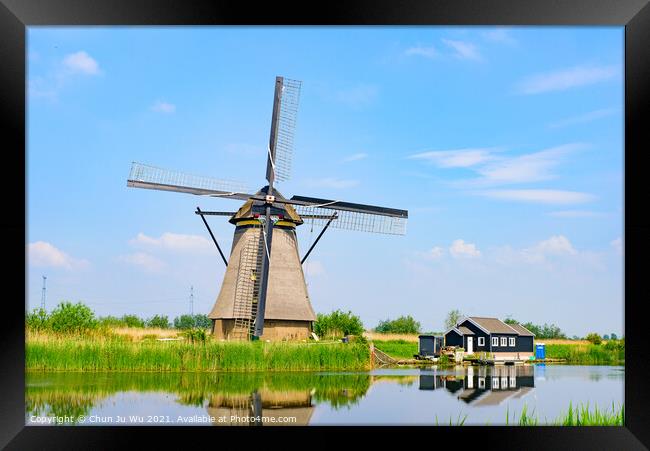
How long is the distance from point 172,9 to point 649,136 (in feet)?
13.8

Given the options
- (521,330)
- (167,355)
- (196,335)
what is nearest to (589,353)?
(521,330)

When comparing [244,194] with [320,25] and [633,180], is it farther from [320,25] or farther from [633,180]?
[633,180]

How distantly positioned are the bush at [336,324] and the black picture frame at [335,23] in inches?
412

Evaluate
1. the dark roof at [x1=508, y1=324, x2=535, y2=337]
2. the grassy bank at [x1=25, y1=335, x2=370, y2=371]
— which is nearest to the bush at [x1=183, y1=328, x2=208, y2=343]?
the grassy bank at [x1=25, y1=335, x2=370, y2=371]

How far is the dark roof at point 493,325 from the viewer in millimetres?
19125

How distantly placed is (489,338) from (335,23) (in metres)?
14.4

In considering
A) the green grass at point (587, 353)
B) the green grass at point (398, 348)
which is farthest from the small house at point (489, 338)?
the green grass at point (587, 353)

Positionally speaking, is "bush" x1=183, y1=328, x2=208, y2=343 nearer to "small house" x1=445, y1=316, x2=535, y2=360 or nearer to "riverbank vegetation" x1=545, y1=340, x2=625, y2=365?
"small house" x1=445, y1=316, x2=535, y2=360

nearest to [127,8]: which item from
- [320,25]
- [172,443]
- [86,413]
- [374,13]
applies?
[320,25]

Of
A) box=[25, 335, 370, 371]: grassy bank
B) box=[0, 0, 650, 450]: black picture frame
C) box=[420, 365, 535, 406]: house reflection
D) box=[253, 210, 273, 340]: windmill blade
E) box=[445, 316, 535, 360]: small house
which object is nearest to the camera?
box=[0, 0, 650, 450]: black picture frame

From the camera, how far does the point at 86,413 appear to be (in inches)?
352

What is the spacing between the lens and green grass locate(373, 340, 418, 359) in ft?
64.1

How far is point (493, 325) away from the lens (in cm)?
1931

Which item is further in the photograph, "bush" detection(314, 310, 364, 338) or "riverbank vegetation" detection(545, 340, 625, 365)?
"riverbank vegetation" detection(545, 340, 625, 365)
